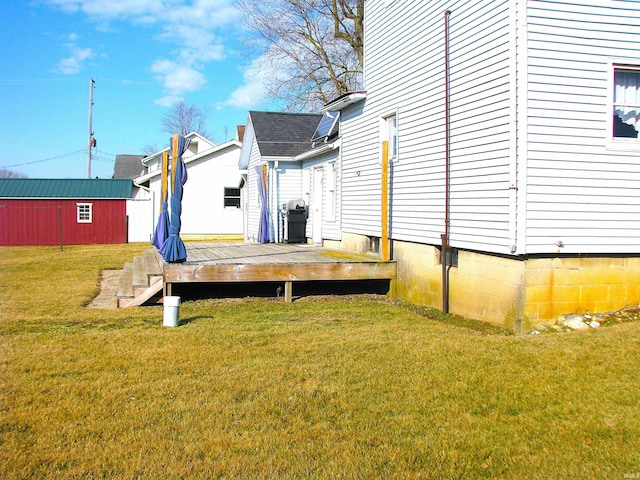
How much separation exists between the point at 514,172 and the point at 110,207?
83.0 feet

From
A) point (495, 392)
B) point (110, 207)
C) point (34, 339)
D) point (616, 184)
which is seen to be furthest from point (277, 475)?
point (110, 207)

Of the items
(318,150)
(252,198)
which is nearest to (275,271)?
(318,150)

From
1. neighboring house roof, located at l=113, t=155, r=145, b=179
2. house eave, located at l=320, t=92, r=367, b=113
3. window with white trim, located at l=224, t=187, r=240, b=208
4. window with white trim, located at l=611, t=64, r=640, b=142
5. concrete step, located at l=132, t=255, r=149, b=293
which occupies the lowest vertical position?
concrete step, located at l=132, t=255, r=149, b=293

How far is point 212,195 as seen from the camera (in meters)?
28.7

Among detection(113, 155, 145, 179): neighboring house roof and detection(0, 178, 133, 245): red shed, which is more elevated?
detection(113, 155, 145, 179): neighboring house roof

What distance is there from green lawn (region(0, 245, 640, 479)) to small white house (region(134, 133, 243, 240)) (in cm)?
2066

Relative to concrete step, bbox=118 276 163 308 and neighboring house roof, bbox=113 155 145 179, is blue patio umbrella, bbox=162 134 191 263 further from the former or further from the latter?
neighboring house roof, bbox=113 155 145 179

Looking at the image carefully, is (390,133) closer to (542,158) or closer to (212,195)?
(542,158)

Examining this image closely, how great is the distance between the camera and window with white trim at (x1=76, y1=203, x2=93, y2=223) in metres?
28.9

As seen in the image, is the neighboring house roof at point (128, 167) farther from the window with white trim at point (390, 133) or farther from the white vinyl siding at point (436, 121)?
the window with white trim at point (390, 133)

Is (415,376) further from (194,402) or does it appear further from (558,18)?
(558,18)

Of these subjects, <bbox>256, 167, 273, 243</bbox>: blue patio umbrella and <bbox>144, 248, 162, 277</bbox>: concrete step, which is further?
<bbox>256, 167, 273, 243</bbox>: blue patio umbrella

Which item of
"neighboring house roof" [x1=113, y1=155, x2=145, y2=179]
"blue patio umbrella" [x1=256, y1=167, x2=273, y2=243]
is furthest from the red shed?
"neighboring house roof" [x1=113, y1=155, x2=145, y2=179]

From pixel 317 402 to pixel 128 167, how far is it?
1973 inches
